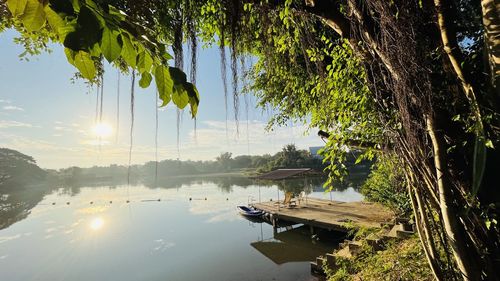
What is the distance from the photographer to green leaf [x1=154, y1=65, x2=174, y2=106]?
899mm

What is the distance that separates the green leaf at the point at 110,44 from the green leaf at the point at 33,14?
15cm

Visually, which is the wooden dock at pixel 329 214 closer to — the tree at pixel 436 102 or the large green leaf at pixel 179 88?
the tree at pixel 436 102

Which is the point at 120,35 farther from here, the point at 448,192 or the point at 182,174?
the point at 182,174

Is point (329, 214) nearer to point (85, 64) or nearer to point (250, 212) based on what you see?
point (250, 212)

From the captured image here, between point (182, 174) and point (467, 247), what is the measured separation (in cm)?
13271

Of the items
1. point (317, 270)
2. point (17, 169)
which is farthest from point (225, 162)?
point (317, 270)

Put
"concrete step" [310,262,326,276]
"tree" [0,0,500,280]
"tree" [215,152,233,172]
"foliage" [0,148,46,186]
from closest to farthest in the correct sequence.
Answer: "tree" [0,0,500,280] < "concrete step" [310,262,326,276] < "foliage" [0,148,46,186] < "tree" [215,152,233,172]

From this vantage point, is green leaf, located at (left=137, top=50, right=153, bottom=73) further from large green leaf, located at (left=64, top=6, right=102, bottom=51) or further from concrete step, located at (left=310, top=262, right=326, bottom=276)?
concrete step, located at (left=310, top=262, right=326, bottom=276)

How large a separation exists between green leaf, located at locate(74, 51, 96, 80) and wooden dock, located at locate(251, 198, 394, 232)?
41.9 ft

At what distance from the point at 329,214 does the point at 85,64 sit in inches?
664

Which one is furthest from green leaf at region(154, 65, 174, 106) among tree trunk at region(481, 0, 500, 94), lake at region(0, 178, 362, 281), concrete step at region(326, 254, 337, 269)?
lake at region(0, 178, 362, 281)

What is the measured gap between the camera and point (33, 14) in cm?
73

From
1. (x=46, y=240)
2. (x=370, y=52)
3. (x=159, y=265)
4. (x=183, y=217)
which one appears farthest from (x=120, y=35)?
(x=183, y=217)

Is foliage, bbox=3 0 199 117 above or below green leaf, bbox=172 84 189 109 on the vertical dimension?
above
